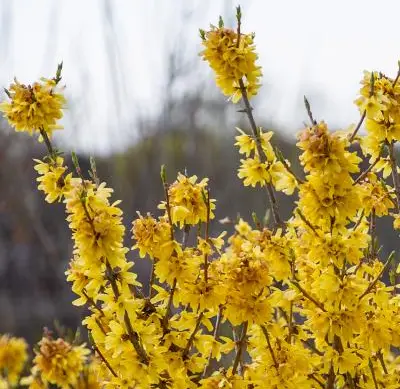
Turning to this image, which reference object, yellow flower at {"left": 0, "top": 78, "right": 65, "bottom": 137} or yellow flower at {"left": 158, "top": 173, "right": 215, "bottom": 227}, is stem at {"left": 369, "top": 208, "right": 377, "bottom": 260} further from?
yellow flower at {"left": 0, "top": 78, "right": 65, "bottom": 137}

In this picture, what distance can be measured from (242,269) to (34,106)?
873 mm

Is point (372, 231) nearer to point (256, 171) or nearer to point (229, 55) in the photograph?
point (256, 171)

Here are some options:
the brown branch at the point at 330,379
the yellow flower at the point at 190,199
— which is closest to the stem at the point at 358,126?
the yellow flower at the point at 190,199

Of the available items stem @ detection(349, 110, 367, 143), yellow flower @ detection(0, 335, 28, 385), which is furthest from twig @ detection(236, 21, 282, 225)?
yellow flower @ detection(0, 335, 28, 385)

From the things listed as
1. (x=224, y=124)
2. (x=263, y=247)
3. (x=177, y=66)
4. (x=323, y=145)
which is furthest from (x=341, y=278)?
(x=224, y=124)

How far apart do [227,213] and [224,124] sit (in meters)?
4.62

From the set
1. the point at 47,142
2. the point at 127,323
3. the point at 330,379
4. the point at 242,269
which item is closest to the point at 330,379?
the point at 330,379

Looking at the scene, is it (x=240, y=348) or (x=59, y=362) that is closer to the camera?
(x=240, y=348)

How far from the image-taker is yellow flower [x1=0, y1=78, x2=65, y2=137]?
2.10m

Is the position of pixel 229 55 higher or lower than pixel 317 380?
higher

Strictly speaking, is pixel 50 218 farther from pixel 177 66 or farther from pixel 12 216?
pixel 177 66

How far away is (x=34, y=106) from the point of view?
2.08 meters

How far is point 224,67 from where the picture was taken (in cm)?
211

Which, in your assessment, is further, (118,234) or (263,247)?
(263,247)
